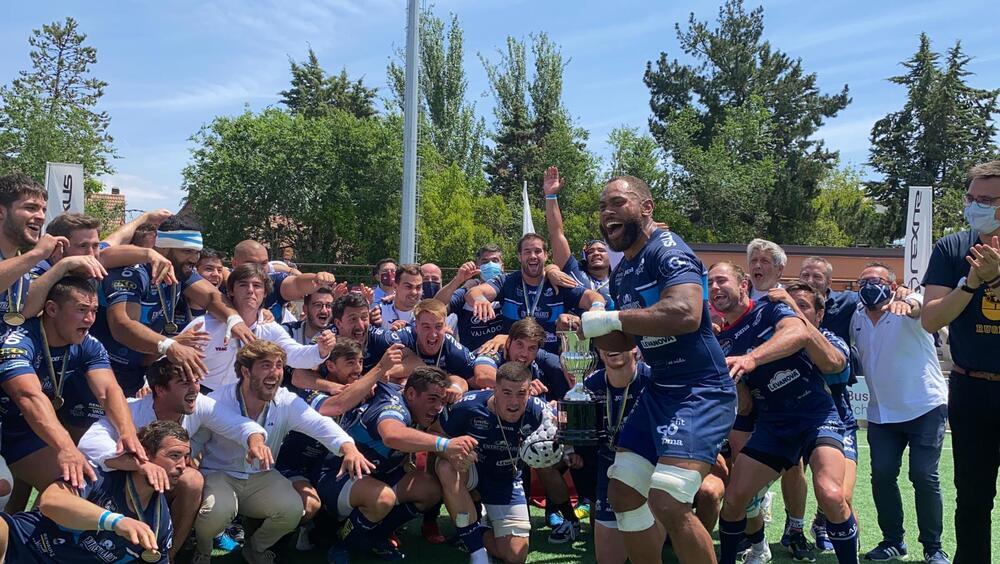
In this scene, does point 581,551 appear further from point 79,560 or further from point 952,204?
point 952,204

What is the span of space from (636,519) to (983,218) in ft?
7.84

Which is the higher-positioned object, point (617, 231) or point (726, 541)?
point (617, 231)

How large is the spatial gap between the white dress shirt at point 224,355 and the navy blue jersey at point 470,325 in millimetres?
1921

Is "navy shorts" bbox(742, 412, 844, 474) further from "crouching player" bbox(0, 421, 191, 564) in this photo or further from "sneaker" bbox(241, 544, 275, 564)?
"crouching player" bbox(0, 421, 191, 564)

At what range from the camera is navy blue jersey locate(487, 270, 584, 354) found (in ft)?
23.2

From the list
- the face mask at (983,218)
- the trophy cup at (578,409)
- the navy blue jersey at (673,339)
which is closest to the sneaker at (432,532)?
the trophy cup at (578,409)

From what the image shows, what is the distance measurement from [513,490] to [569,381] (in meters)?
1.15

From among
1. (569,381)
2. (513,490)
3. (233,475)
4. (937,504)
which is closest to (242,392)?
(233,475)

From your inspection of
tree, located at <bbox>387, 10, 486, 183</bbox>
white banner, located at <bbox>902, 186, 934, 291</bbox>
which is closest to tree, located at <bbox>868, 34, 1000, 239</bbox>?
tree, located at <bbox>387, 10, 486, 183</bbox>

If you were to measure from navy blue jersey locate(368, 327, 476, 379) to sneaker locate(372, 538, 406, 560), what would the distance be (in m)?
A: 1.40

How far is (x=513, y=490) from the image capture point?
222 inches

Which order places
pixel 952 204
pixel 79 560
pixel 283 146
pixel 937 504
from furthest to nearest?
pixel 952 204 → pixel 283 146 → pixel 937 504 → pixel 79 560

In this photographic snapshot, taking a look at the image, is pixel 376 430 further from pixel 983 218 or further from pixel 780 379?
pixel 983 218

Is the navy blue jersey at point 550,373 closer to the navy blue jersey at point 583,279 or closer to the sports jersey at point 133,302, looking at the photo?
the navy blue jersey at point 583,279
